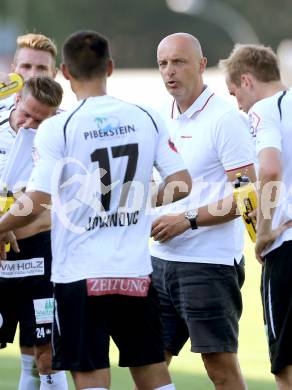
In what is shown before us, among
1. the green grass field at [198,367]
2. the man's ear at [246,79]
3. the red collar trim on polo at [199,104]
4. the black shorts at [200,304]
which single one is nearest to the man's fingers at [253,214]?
the black shorts at [200,304]

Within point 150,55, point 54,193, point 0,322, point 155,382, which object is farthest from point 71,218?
point 150,55

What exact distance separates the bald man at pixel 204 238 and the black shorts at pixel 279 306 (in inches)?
19.6

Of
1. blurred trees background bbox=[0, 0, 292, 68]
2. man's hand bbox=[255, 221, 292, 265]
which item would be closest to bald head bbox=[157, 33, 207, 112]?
man's hand bbox=[255, 221, 292, 265]

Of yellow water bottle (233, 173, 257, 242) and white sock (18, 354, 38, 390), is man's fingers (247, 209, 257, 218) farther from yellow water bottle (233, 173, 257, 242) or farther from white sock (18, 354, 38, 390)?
white sock (18, 354, 38, 390)

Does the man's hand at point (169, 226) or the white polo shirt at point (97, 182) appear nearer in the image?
the white polo shirt at point (97, 182)

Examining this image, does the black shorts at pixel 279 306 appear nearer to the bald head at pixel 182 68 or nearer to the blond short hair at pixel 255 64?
the blond short hair at pixel 255 64

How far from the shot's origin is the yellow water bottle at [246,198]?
567 cm

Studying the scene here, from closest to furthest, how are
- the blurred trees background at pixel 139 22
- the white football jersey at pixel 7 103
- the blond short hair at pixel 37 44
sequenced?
the white football jersey at pixel 7 103
the blond short hair at pixel 37 44
the blurred trees background at pixel 139 22

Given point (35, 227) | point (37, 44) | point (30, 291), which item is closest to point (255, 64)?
point (35, 227)

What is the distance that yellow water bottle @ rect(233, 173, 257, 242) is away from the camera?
5.67 meters

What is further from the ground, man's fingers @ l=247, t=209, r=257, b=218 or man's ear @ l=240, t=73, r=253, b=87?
man's ear @ l=240, t=73, r=253, b=87

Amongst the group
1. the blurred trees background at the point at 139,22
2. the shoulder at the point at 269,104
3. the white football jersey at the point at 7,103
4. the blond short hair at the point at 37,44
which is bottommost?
the shoulder at the point at 269,104

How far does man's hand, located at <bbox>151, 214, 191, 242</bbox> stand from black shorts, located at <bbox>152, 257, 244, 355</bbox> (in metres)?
0.19

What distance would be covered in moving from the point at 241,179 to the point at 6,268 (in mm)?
1587
